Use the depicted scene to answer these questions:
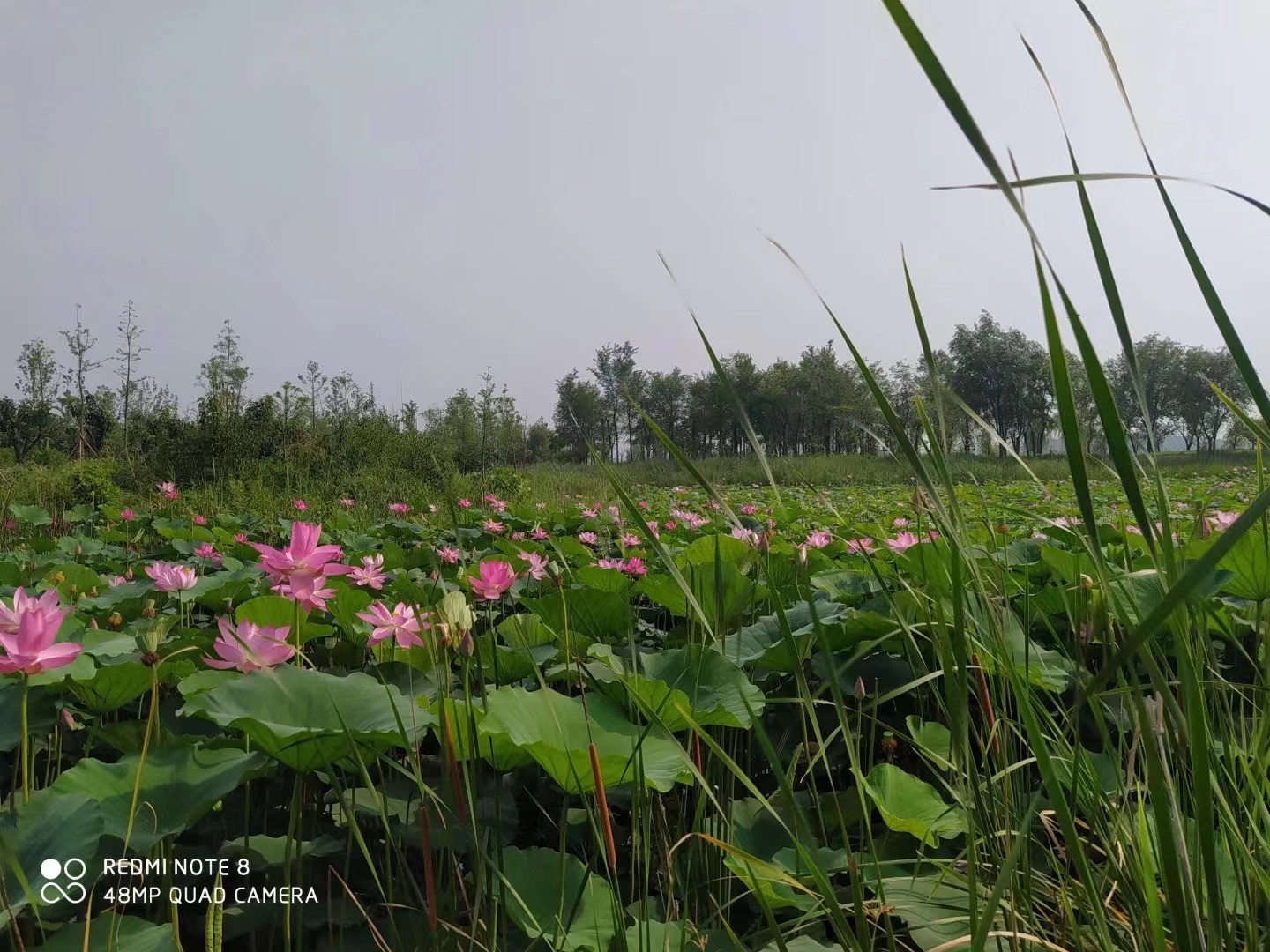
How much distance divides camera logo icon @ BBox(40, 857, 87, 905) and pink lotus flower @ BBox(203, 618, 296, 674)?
0.22 m

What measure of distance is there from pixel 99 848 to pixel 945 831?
3.21 feet

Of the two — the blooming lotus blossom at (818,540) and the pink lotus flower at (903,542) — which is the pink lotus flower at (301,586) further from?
the blooming lotus blossom at (818,540)

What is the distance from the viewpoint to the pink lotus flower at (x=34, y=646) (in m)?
0.76

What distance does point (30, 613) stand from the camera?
0.77 m

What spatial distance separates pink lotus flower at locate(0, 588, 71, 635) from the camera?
31.3 inches

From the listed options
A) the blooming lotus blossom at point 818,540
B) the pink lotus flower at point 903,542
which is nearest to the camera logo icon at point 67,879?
the pink lotus flower at point 903,542

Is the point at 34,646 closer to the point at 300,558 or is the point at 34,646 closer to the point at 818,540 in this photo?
the point at 300,558

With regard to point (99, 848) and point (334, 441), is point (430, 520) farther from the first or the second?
point (334, 441)

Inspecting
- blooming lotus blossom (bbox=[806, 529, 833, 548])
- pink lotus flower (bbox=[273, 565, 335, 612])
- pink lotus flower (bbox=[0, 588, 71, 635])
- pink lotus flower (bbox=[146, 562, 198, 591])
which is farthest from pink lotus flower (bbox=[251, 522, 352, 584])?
blooming lotus blossom (bbox=[806, 529, 833, 548])

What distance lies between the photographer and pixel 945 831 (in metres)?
0.88

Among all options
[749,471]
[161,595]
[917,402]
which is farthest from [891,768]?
[749,471]

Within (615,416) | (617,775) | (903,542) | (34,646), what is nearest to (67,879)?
(34,646)

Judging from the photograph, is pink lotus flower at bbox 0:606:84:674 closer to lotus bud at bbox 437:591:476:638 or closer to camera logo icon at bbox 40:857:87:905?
camera logo icon at bbox 40:857:87:905

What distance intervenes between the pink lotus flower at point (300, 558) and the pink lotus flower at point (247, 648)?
0.27 ft
